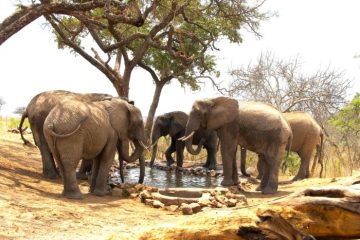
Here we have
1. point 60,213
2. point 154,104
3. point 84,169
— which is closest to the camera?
point 60,213

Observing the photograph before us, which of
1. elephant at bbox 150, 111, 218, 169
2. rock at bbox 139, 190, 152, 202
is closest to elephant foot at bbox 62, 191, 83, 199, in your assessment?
rock at bbox 139, 190, 152, 202

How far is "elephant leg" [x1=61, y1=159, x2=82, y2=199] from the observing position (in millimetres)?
8641

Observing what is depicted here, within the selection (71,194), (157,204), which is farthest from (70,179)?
(157,204)

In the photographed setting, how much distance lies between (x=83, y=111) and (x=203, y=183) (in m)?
5.13

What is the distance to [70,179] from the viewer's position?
8711 millimetres

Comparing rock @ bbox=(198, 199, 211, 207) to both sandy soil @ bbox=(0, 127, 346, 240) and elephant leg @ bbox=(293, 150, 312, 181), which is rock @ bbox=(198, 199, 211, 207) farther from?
elephant leg @ bbox=(293, 150, 312, 181)

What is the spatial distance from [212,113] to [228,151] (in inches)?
41.8

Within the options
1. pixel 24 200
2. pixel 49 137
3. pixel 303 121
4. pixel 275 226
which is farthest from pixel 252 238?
pixel 303 121

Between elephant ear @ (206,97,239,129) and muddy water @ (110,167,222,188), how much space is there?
1.74 meters

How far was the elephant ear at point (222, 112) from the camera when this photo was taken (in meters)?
11.9

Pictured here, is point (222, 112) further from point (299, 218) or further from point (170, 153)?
point (299, 218)

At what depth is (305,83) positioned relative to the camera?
73.7ft

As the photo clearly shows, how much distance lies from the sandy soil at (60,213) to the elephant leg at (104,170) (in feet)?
0.90

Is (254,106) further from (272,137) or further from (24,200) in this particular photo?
(24,200)
